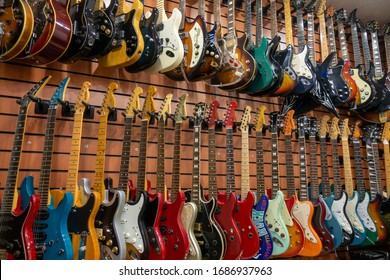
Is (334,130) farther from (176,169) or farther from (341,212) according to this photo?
(176,169)

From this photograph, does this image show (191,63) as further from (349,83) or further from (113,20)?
(349,83)

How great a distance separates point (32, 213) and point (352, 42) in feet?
11.3

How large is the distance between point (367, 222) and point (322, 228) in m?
0.56

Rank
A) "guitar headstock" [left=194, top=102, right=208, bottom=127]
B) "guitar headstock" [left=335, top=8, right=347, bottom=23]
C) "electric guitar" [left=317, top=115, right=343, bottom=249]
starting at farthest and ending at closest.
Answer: "guitar headstock" [left=335, top=8, right=347, bottom=23]
"electric guitar" [left=317, top=115, right=343, bottom=249]
"guitar headstock" [left=194, top=102, right=208, bottom=127]

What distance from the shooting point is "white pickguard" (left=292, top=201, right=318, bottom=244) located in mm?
2322

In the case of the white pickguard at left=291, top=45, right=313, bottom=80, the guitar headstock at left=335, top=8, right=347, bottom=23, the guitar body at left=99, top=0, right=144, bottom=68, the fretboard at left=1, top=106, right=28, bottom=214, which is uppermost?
the guitar headstock at left=335, top=8, right=347, bottom=23

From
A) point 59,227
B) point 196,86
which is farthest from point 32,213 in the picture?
point 196,86

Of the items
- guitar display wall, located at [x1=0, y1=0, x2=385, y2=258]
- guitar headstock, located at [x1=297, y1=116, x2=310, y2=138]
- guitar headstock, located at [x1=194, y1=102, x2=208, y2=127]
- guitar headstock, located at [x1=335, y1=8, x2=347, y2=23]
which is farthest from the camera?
guitar headstock, located at [x1=335, y1=8, x2=347, y2=23]

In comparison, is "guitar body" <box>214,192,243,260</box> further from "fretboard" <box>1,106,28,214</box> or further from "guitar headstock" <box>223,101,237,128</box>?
"fretboard" <box>1,106,28,214</box>

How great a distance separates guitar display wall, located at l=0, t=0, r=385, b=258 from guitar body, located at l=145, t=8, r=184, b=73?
37cm

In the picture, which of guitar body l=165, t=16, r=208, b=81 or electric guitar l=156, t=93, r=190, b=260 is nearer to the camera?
electric guitar l=156, t=93, r=190, b=260

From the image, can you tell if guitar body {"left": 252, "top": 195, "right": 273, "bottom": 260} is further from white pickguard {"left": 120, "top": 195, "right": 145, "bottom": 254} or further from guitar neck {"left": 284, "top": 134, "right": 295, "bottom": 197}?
white pickguard {"left": 120, "top": 195, "right": 145, "bottom": 254}

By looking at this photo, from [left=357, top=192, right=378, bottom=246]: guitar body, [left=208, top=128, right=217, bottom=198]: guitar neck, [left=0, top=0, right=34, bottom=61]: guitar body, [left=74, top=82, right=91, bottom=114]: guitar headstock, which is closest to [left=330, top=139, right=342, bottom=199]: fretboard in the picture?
[left=357, top=192, right=378, bottom=246]: guitar body

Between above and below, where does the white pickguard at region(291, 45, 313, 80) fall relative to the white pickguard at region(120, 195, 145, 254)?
above
